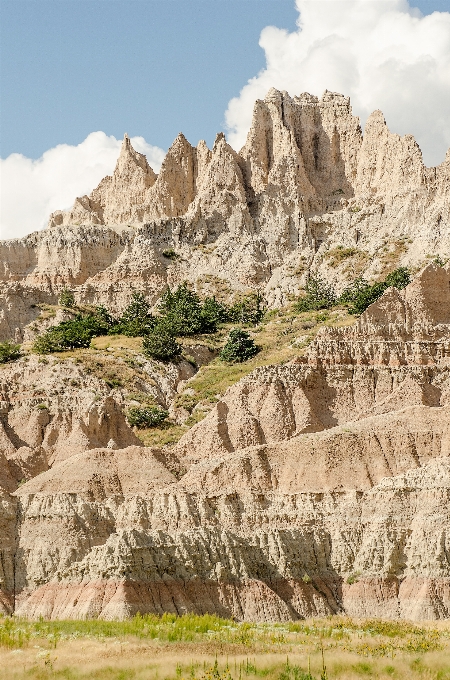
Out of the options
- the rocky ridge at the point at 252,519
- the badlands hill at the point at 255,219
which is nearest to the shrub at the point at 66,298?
the badlands hill at the point at 255,219

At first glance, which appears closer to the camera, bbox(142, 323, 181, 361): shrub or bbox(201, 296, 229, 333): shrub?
bbox(142, 323, 181, 361): shrub

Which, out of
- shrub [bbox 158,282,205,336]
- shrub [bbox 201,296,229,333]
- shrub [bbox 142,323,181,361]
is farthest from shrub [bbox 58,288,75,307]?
shrub [bbox 142,323,181,361]

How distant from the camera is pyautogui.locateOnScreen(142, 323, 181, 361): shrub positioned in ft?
347

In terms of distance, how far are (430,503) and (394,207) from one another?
77879 mm

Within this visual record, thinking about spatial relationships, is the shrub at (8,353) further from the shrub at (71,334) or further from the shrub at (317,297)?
the shrub at (317,297)

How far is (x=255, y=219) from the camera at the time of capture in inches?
5561

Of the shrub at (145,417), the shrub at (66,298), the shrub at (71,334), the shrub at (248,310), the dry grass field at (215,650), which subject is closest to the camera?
the dry grass field at (215,650)

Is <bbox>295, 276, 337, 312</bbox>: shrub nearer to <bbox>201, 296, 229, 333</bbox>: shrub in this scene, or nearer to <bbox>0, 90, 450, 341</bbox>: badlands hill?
<bbox>0, 90, 450, 341</bbox>: badlands hill

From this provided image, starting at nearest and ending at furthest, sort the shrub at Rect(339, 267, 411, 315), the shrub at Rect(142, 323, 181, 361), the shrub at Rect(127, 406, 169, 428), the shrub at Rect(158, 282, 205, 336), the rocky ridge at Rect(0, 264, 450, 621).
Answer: the rocky ridge at Rect(0, 264, 450, 621), the shrub at Rect(127, 406, 169, 428), the shrub at Rect(142, 323, 181, 361), the shrub at Rect(339, 267, 411, 315), the shrub at Rect(158, 282, 205, 336)

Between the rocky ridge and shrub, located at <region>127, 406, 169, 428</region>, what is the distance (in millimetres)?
10523

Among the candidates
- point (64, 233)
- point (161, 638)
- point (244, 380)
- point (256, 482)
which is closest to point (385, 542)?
point (256, 482)

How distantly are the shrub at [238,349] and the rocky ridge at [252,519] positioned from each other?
25107mm

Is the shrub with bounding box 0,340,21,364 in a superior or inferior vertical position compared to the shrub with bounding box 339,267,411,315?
inferior

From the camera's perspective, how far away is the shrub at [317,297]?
119019 mm
